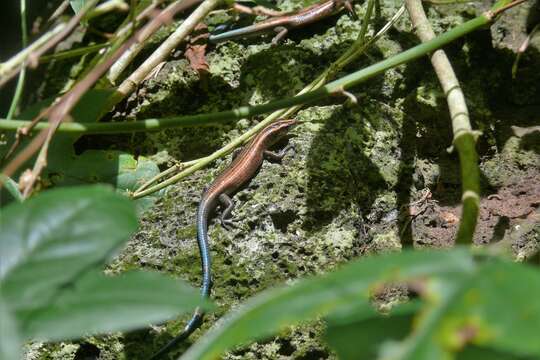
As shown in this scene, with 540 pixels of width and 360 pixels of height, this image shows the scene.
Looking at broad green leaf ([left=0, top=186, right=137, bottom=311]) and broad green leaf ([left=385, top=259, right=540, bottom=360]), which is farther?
broad green leaf ([left=0, top=186, right=137, bottom=311])

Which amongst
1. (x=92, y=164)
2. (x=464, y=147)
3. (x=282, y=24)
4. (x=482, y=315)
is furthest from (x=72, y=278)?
(x=282, y=24)

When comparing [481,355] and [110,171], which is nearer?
[481,355]

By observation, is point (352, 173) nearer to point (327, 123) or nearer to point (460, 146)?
point (327, 123)

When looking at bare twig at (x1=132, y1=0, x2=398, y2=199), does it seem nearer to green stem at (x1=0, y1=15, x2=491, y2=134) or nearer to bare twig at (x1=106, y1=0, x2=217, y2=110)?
bare twig at (x1=106, y1=0, x2=217, y2=110)

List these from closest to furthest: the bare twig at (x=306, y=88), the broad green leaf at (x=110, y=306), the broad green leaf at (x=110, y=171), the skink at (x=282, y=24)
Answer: the broad green leaf at (x=110, y=306) < the broad green leaf at (x=110, y=171) < the bare twig at (x=306, y=88) < the skink at (x=282, y=24)

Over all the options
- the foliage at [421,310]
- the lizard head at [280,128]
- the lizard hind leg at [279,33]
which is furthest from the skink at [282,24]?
the foliage at [421,310]

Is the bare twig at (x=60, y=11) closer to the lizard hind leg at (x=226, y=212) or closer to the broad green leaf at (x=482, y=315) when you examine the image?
the lizard hind leg at (x=226, y=212)

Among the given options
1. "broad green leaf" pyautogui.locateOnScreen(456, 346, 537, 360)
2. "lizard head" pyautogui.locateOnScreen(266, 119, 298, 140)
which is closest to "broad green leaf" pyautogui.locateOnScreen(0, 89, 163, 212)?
"lizard head" pyautogui.locateOnScreen(266, 119, 298, 140)

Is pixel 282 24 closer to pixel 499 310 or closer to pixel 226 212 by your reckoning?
pixel 226 212
